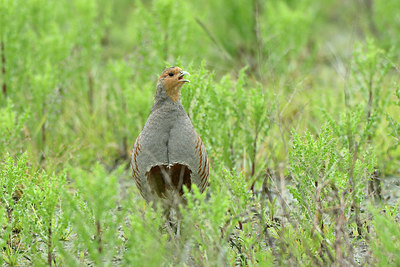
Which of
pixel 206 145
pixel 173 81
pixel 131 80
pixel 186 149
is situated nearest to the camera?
pixel 186 149

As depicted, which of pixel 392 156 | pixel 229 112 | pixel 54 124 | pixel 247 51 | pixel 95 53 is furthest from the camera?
pixel 247 51

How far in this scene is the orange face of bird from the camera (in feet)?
8.71

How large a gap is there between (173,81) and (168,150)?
37cm

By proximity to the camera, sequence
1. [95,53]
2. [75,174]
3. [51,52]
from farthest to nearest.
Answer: [95,53] → [51,52] → [75,174]

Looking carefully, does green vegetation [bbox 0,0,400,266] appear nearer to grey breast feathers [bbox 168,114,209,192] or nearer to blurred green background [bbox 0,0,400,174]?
blurred green background [bbox 0,0,400,174]

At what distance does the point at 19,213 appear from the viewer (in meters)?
2.48

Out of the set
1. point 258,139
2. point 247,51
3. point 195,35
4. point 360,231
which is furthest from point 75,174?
point 247,51

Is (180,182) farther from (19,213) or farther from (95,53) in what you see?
(95,53)

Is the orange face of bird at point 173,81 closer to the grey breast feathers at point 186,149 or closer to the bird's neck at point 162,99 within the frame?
the bird's neck at point 162,99

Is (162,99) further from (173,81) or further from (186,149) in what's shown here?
(186,149)

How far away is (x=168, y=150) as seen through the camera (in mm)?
2551

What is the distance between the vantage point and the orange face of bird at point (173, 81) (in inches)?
105

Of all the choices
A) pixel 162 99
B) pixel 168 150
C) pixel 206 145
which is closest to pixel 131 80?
pixel 206 145

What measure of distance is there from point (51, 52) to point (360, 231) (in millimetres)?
2882
